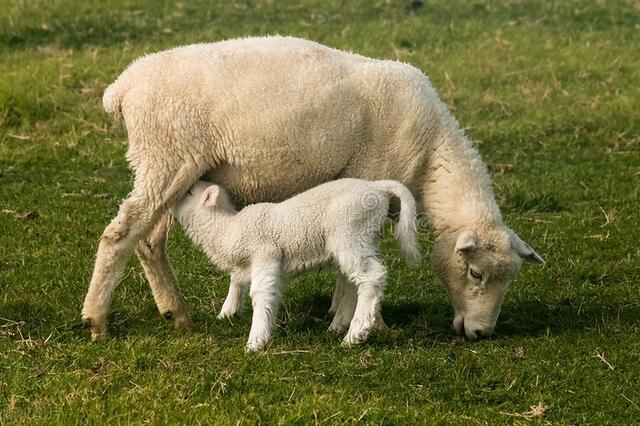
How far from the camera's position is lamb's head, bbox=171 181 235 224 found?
689 centimetres

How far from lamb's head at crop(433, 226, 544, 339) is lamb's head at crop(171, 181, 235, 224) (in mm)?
1386

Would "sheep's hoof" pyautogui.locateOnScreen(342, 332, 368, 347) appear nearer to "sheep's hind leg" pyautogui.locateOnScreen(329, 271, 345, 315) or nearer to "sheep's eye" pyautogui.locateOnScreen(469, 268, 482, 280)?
"sheep's hind leg" pyautogui.locateOnScreen(329, 271, 345, 315)

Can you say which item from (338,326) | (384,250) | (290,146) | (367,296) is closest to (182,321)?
(338,326)

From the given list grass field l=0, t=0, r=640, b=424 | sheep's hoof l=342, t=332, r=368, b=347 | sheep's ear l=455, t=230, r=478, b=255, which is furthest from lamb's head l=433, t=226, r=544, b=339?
sheep's hoof l=342, t=332, r=368, b=347

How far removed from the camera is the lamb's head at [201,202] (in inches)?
271

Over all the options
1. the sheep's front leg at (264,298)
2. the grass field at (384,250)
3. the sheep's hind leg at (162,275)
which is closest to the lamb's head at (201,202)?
the sheep's hind leg at (162,275)

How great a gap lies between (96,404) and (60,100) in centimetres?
776

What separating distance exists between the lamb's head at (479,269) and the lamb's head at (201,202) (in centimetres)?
139

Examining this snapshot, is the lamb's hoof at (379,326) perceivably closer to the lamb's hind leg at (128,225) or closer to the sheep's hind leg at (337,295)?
the sheep's hind leg at (337,295)

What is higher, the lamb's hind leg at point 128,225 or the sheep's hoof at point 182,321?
the lamb's hind leg at point 128,225

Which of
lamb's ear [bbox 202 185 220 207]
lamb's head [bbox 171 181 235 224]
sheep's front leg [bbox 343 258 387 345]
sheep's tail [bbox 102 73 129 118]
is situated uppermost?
sheep's tail [bbox 102 73 129 118]

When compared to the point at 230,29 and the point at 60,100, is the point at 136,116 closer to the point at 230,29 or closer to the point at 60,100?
the point at 60,100

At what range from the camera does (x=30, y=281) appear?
797 cm

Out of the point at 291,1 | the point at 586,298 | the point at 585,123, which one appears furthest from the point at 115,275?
the point at 291,1
